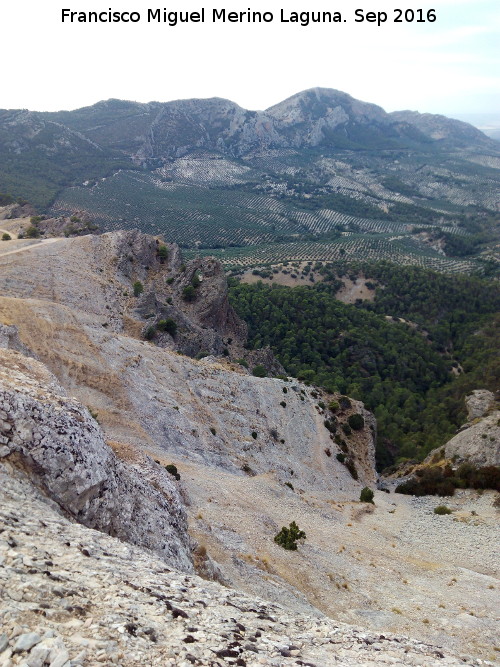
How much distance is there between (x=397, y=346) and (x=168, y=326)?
56.2 meters

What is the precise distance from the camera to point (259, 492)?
105 ft

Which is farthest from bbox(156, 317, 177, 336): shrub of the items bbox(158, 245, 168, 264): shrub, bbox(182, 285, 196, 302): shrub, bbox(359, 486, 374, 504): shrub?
bbox(359, 486, 374, 504): shrub

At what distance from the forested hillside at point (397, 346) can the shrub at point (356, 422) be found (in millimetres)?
9698

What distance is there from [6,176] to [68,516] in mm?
174189

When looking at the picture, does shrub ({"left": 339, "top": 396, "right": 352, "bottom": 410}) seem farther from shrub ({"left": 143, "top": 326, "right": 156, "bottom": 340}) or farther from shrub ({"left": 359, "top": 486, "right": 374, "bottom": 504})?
shrub ({"left": 143, "top": 326, "right": 156, "bottom": 340})

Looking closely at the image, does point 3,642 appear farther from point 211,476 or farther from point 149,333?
point 149,333

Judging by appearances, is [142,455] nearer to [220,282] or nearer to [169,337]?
[169,337]

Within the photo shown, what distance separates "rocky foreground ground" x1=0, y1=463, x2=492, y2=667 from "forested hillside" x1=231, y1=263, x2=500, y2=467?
53471 millimetres

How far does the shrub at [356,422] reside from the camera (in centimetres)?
5456

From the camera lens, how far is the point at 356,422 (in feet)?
179

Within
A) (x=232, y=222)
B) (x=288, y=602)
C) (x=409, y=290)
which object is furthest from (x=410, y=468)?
(x=232, y=222)

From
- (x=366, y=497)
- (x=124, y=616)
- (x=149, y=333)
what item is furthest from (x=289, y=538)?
(x=149, y=333)

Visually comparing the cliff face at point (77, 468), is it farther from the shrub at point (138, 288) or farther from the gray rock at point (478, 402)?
the gray rock at point (478, 402)

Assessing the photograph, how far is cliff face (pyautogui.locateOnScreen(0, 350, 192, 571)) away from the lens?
44.0 feet
